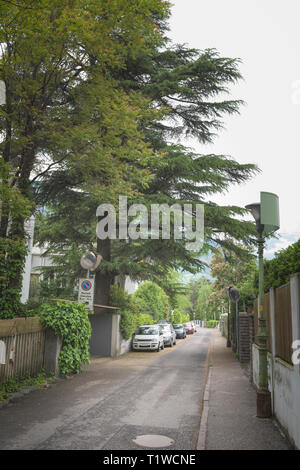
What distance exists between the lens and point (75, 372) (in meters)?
13.6

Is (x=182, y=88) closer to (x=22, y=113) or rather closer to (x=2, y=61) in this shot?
(x=22, y=113)

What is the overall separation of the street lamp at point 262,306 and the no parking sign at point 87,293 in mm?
7265

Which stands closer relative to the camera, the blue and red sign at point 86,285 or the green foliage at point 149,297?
the blue and red sign at point 86,285

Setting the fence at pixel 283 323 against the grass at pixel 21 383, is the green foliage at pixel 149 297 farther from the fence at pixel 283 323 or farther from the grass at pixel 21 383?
the fence at pixel 283 323

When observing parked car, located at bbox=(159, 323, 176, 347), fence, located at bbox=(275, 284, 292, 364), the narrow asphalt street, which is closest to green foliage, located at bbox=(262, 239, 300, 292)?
fence, located at bbox=(275, 284, 292, 364)

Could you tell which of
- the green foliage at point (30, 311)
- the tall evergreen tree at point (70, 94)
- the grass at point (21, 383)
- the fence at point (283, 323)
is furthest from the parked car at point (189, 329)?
the fence at point (283, 323)

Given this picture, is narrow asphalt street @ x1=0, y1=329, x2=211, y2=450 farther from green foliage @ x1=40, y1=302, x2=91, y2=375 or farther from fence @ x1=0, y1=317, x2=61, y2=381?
fence @ x1=0, y1=317, x2=61, y2=381

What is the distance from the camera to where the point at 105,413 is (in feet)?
27.2

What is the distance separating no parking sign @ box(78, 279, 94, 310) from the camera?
553 inches

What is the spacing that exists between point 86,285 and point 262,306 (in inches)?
308

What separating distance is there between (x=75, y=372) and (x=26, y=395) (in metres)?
3.90

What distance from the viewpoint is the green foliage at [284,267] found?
300 inches
